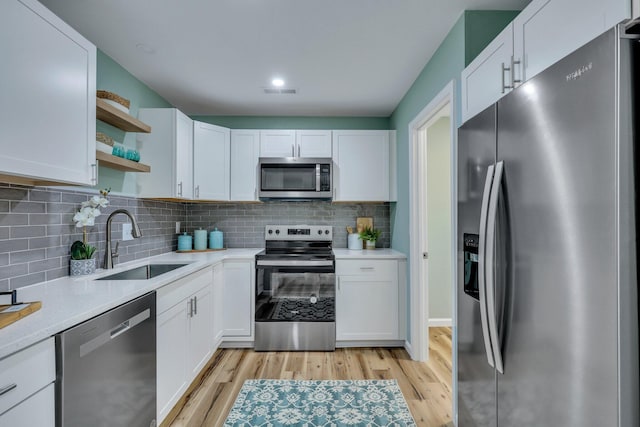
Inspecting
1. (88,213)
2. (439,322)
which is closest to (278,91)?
(88,213)

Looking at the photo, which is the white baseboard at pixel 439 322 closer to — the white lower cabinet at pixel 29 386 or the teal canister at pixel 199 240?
the teal canister at pixel 199 240

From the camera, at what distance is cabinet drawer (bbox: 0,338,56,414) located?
879 mm

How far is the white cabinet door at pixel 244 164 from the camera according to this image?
11.1 feet

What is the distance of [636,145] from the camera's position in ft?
2.32

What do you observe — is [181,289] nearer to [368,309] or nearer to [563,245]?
[368,309]

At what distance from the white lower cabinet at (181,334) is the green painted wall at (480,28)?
7.29 feet

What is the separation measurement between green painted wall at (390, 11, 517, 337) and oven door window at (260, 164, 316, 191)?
3.03 ft

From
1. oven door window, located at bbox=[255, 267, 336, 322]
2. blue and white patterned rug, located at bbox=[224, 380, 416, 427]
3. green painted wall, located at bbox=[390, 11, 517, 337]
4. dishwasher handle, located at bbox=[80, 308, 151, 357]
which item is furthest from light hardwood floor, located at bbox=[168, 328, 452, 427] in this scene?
dishwasher handle, located at bbox=[80, 308, 151, 357]

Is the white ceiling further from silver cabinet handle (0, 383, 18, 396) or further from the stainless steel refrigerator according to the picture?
silver cabinet handle (0, 383, 18, 396)

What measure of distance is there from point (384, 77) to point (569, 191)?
209 centimetres

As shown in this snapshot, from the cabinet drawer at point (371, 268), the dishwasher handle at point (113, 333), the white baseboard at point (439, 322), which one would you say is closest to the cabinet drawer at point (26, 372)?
the dishwasher handle at point (113, 333)

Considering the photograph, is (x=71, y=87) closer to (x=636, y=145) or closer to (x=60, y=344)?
(x=60, y=344)

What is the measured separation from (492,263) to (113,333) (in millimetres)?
1560

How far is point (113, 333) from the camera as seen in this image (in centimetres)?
135
